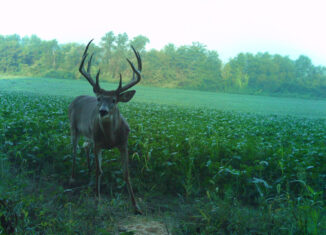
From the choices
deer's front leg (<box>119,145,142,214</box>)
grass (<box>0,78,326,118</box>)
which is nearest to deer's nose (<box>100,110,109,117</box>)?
deer's front leg (<box>119,145,142,214</box>)

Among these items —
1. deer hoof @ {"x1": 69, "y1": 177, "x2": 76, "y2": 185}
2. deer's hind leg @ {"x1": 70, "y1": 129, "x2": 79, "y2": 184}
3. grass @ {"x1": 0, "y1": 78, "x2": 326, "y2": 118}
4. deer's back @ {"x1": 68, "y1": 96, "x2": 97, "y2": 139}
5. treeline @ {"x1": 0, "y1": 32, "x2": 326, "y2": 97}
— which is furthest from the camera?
treeline @ {"x1": 0, "y1": 32, "x2": 326, "y2": 97}

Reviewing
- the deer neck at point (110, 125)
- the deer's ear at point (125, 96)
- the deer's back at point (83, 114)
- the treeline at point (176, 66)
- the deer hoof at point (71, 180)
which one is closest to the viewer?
the deer neck at point (110, 125)

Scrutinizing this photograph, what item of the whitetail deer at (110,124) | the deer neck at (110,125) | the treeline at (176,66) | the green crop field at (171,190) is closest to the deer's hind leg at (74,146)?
the whitetail deer at (110,124)

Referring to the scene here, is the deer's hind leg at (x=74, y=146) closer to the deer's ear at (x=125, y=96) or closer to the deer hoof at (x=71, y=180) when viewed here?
the deer hoof at (x=71, y=180)

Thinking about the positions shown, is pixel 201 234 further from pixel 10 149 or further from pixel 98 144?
pixel 10 149

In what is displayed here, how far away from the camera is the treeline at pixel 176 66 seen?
50719 mm

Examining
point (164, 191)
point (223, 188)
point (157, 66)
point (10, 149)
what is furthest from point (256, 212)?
point (157, 66)

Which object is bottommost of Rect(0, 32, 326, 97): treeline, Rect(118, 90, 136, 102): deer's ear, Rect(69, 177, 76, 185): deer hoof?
Rect(69, 177, 76, 185): deer hoof

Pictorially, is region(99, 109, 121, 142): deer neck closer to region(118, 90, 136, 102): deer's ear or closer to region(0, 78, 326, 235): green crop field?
region(118, 90, 136, 102): deer's ear

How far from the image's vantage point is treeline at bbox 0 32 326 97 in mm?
50719

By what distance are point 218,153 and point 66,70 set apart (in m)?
52.5

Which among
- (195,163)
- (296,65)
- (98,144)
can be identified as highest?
(296,65)

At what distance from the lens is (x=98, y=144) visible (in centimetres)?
480

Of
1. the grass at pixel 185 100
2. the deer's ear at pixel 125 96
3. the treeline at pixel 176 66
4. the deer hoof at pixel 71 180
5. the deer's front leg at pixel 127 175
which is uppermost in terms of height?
the treeline at pixel 176 66
